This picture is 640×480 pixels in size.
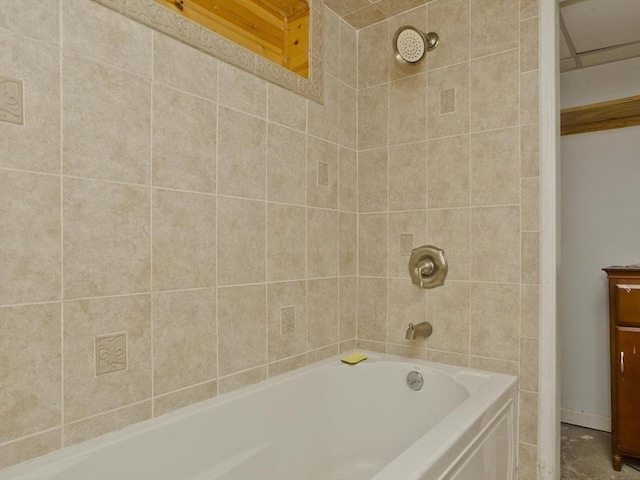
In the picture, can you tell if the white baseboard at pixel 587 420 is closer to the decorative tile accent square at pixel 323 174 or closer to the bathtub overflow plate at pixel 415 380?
the bathtub overflow plate at pixel 415 380

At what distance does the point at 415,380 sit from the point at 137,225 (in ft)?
4.23

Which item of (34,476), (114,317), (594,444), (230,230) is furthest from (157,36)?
(594,444)

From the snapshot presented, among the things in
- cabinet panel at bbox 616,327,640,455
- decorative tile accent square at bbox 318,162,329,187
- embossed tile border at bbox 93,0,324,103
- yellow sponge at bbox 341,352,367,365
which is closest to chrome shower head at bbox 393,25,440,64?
embossed tile border at bbox 93,0,324,103

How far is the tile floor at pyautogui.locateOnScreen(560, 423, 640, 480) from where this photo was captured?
2145 millimetres

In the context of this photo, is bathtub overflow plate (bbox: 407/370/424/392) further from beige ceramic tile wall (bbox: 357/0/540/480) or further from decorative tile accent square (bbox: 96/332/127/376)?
decorative tile accent square (bbox: 96/332/127/376)

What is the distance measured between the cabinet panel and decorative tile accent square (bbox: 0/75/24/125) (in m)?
2.70

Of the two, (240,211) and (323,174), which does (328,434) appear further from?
(323,174)

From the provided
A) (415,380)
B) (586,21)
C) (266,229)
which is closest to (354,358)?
(415,380)

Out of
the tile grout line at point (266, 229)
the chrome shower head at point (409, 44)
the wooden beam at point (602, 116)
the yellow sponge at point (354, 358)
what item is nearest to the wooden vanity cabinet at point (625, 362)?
the wooden beam at point (602, 116)

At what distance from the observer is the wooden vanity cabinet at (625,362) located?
7.12 ft

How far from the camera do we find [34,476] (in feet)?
3.22

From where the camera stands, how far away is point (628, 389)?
2195mm

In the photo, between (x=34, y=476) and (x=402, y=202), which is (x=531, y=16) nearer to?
(x=402, y=202)

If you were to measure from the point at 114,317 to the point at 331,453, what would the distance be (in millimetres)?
1110
